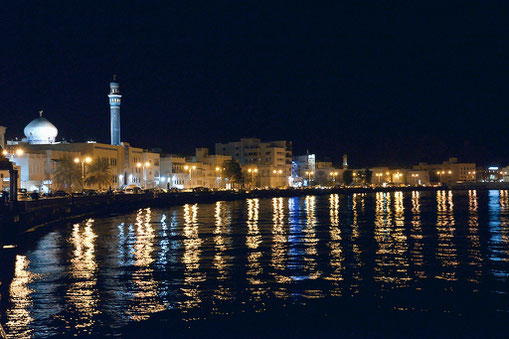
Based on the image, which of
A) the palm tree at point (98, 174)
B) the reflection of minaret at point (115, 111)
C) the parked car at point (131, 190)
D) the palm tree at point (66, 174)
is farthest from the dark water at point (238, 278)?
the reflection of minaret at point (115, 111)

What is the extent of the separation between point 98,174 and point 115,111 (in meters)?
27.7

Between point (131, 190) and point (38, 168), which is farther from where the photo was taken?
point (131, 190)

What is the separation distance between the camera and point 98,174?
10206cm

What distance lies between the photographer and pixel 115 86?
128 meters

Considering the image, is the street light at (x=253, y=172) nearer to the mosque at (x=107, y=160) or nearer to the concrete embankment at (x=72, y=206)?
the mosque at (x=107, y=160)

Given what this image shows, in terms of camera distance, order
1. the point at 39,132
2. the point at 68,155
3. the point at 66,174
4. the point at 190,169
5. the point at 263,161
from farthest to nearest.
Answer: the point at 263,161, the point at 190,169, the point at 39,132, the point at 68,155, the point at 66,174

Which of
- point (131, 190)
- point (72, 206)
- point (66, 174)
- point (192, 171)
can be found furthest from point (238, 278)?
point (192, 171)

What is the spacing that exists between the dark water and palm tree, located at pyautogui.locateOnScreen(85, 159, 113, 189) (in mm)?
63175

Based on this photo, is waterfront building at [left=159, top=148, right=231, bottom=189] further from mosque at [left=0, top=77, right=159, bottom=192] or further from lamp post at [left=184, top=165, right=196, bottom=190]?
mosque at [left=0, top=77, right=159, bottom=192]

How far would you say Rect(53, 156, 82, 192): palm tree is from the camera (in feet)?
315

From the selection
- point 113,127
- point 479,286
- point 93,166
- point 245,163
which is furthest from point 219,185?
point 479,286

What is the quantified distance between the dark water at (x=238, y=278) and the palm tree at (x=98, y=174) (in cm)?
6317

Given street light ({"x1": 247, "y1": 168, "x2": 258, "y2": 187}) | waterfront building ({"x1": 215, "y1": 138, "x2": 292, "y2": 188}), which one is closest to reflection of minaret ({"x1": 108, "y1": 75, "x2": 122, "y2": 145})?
street light ({"x1": 247, "y1": 168, "x2": 258, "y2": 187})

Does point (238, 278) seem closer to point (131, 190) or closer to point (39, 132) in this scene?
point (131, 190)
